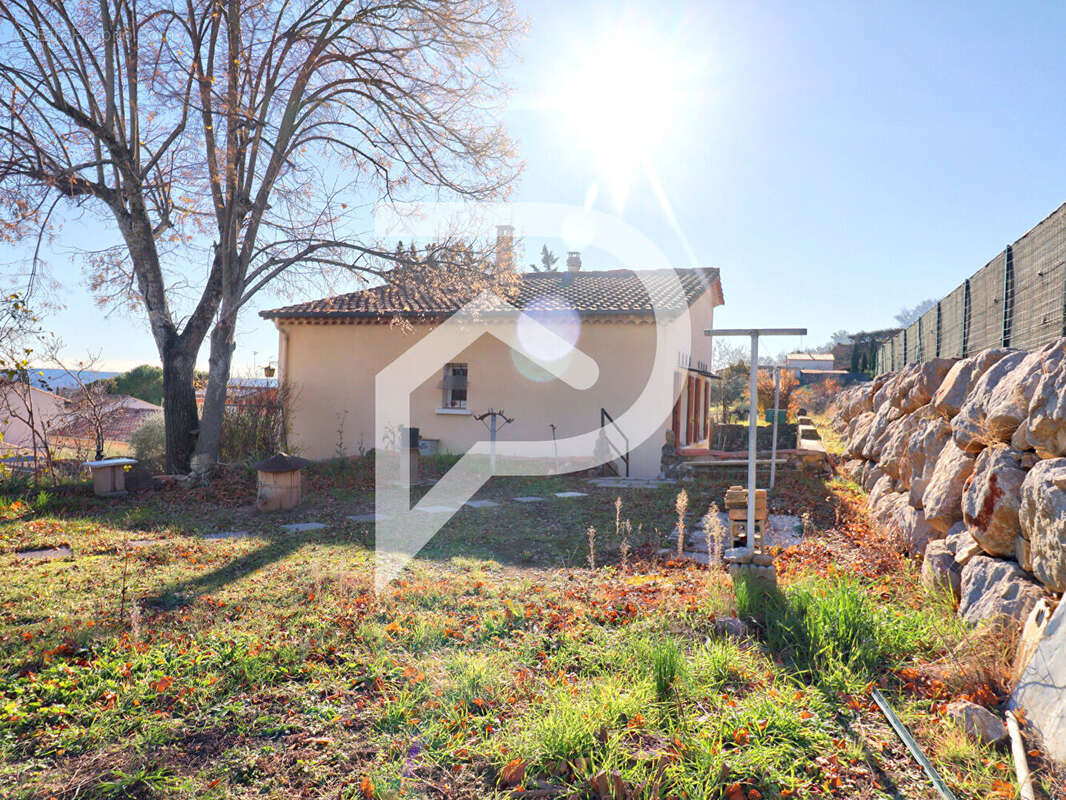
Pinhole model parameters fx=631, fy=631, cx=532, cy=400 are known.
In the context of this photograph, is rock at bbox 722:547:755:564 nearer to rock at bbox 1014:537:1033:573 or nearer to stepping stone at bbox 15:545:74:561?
rock at bbox 1014:537:1033:573

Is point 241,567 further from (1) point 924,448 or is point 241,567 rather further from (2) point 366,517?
(1) point 924,448

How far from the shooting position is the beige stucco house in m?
12.2

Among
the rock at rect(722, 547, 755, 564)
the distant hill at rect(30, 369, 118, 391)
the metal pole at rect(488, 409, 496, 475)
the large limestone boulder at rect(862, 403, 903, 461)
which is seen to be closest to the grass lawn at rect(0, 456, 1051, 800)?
the rock at rect(722, 547, 755, 564)

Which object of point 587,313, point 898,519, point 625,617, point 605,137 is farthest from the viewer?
point 587,313

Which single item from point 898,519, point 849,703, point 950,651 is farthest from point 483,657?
point 898,519

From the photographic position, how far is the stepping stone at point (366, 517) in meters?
7.54

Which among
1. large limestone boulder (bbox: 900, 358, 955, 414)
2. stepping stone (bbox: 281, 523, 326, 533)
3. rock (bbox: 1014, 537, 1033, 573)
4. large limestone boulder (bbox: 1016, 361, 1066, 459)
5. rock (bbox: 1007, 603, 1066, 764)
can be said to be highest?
large limestone boulder (bbox: 900, 358, 955, 414)

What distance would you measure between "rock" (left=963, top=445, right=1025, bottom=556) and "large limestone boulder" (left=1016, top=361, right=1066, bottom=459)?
207mm

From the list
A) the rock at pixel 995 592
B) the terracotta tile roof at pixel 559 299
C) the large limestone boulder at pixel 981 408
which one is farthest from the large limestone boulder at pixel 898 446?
the terracotta tile roof at pixel 559 299

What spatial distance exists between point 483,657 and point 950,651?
2210 mm

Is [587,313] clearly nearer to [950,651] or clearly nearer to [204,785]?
[950,651]

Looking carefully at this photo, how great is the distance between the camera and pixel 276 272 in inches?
408

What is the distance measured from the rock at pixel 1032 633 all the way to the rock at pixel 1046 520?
0.09 m

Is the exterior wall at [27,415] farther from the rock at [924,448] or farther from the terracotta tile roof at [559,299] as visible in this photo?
the rock at [924,448]
